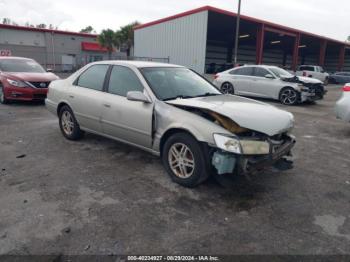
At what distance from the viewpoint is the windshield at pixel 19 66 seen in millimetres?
9852

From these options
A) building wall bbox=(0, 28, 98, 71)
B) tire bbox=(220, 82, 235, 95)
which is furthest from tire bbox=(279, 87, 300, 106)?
building wall bbox=(0, 28, 98, 71)

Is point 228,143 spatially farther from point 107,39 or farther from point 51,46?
point 107,39

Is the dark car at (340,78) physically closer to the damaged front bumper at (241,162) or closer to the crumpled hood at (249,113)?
the crumpled hood at (249,113)

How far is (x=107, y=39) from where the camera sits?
41531 millimetres

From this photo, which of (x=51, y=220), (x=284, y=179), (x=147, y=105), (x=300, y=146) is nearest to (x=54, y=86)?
(x=147, y=105)

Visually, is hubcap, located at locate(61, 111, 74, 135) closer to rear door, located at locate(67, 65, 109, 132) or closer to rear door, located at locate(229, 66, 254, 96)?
rear door, located at locate(67, 65, 109, 132)

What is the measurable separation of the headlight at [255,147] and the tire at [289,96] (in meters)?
8.61

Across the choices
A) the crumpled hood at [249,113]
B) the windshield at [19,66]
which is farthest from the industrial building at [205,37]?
the crumpled hood at [249,113]

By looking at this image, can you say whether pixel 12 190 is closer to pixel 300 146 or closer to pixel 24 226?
pixel 24 226

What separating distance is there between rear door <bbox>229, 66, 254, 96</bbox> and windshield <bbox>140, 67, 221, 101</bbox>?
7698mm

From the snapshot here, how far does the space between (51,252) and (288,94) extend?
1066 centimetres

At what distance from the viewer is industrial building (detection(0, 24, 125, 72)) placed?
35.0 meters

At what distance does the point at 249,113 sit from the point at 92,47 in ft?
141

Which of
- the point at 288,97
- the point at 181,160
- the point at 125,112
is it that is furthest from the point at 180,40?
the point at 181,160
